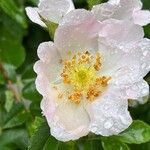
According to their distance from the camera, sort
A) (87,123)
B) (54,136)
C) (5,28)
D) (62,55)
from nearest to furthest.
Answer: (54,136)
(87,123)
(62,55)
(5,28)

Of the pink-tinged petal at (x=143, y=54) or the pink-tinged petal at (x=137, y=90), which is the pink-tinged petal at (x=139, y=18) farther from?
the pink-tinged petal at (x=137, y=90)

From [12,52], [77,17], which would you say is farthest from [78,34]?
[12,52]

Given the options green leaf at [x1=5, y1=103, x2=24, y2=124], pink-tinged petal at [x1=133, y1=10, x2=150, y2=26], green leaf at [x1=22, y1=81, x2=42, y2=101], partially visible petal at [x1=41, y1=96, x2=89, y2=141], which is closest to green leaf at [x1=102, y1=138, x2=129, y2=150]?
partially visible petal at [x1=41, y1=96, x2=89, y2=141]

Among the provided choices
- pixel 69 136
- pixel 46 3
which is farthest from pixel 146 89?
pixel 46 3

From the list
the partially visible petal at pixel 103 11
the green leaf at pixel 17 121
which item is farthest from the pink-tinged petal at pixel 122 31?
the green leaf at pixel 17 121

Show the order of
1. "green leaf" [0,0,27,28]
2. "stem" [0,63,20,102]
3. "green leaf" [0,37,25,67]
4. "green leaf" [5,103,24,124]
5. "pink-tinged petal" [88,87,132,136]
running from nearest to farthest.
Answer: "pink-tinged petal" [88,87,132,136] < "green leaf" [0,0,27,28] < "green leaf" [5,103,24,124] < "stem" [0,63,20,102] < "green leaf" [0,37,25,67]

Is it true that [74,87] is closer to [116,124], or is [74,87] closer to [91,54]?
[91,54]

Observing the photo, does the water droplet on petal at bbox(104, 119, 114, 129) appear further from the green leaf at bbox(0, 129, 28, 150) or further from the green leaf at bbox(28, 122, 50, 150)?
the green leaf at bbox(0, 129, 28, 150)
